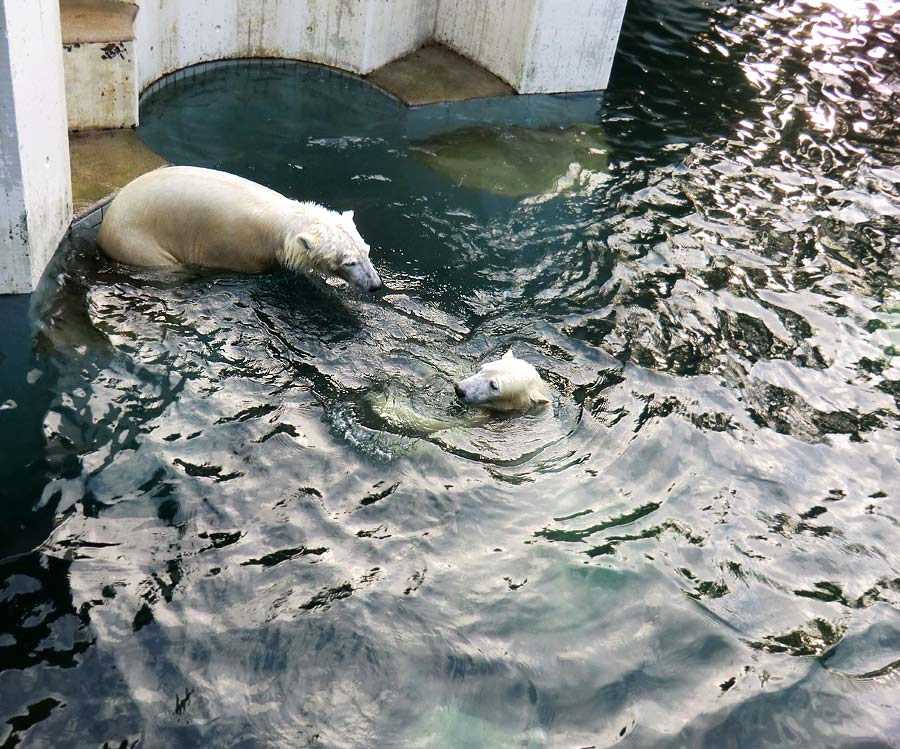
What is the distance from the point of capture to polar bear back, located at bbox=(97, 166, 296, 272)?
614cm

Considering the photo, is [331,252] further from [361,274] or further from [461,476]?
[461,476]

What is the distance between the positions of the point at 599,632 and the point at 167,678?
1.97 metres

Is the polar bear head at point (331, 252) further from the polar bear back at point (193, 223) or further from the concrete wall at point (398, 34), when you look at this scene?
A: the concrete wall at point (398, 34)

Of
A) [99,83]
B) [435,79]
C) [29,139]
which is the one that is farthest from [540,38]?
[29,139]

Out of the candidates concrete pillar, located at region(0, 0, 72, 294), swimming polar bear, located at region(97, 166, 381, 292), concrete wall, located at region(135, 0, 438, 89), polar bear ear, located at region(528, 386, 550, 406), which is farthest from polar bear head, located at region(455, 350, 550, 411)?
concrete wall, located at region(135, 0, 438, 89)

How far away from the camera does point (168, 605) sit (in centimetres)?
409

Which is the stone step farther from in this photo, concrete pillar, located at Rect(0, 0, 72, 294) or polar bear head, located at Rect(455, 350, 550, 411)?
polar bear head, located at Rect(455, 350, 550, 411)

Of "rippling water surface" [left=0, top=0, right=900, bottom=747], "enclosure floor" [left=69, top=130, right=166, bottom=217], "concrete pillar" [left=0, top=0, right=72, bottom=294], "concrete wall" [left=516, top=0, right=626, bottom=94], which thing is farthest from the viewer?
"concrete wall" [left=516, top=0, right=626, bottom=94]

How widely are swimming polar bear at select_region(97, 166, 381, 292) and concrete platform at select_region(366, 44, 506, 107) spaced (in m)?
3.47

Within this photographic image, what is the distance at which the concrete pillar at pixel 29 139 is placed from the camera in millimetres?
4656

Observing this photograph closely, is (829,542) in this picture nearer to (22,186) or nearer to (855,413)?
(855,413)

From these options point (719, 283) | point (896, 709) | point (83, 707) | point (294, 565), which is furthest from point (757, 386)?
point (83, 707)

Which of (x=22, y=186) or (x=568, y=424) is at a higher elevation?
(x=22, y=186)

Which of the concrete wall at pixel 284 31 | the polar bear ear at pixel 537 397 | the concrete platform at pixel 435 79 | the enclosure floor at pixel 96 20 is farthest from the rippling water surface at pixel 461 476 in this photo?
the concrete platform at pixel 435 79
